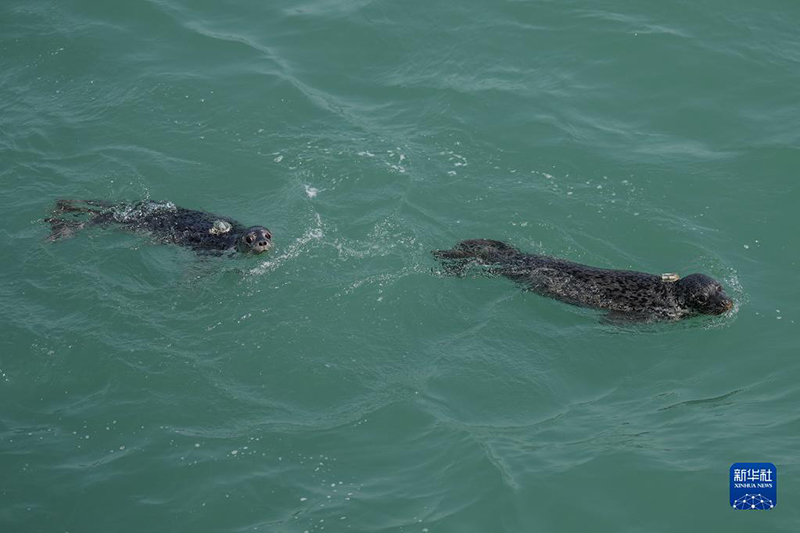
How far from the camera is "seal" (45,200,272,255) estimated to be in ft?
51.3

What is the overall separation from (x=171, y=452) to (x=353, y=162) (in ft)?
22.4

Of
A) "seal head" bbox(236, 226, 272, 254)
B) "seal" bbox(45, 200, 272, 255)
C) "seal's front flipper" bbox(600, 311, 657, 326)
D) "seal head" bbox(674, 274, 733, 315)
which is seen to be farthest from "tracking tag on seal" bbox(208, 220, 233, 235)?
"seal head" bbox(674, 274, 733, 315)

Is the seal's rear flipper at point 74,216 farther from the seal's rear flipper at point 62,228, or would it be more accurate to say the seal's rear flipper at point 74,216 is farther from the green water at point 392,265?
the green water at point 392,265

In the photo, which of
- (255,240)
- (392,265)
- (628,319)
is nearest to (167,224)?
(255,240)

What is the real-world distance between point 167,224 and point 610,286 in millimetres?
7179

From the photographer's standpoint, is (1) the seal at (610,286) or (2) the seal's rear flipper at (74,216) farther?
(2) the seal's rear flipper at (74,216)

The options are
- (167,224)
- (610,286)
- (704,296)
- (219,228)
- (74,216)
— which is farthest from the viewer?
(74,216)

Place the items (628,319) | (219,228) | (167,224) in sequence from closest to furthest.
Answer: (628,319) < (219,228) < (167,224)

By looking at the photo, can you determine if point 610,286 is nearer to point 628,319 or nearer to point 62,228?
point 628,319

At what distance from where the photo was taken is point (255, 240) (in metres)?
15.4

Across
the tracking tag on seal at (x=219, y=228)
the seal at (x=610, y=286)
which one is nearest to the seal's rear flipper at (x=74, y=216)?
the tracking tag on seal at (x=219, y=228)

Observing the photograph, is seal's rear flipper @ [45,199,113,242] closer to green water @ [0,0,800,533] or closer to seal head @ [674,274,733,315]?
green water @ [0,0,800,533]

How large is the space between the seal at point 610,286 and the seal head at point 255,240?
2797mm

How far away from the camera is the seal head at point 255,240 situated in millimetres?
15422
